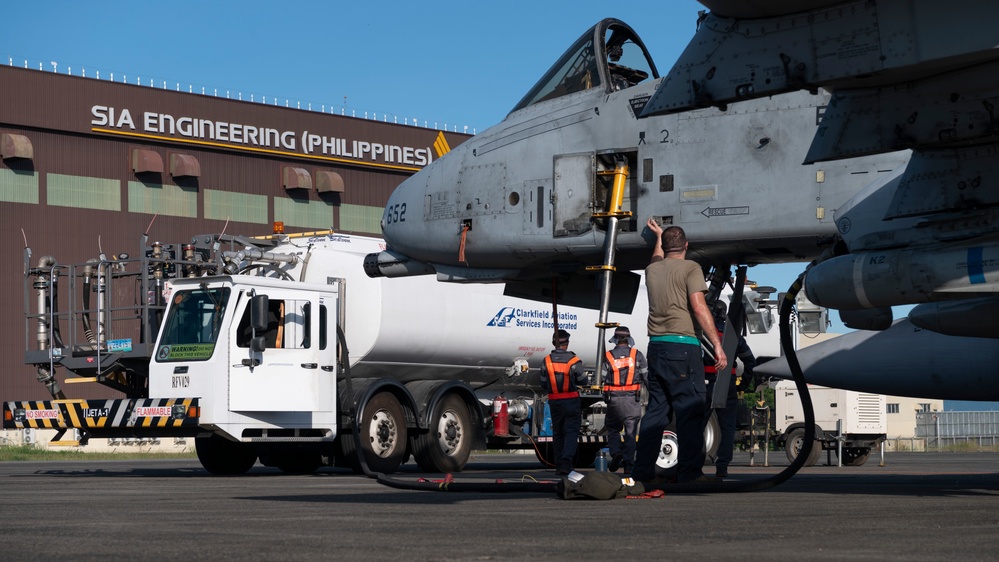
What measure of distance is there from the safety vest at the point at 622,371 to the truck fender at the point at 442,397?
4039 millimetres

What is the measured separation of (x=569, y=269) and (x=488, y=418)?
6583 millimetres

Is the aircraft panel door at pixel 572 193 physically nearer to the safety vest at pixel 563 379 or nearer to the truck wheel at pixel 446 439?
the safety vest at pixel 563 379

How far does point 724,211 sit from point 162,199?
116 feet

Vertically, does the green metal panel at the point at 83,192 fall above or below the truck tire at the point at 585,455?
above

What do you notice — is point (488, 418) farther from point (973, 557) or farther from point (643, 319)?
point (973, 557)

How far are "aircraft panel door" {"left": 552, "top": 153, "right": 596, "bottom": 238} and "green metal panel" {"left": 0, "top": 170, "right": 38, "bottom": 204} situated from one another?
32.2 meters

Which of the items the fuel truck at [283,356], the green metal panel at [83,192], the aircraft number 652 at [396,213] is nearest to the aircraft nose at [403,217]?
the aircraft number 652 at [396,213]

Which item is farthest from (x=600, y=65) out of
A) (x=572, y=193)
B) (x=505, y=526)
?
(x=505, y=526)

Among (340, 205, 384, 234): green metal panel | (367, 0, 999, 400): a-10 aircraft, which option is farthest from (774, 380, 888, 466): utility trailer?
(340, 205, 384, 234): green metal panel

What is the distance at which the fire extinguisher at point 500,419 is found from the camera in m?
19.3

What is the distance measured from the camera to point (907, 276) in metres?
8.96

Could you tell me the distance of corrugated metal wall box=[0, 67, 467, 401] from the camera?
132 ft

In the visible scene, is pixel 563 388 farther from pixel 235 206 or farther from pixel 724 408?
pixel 235 206

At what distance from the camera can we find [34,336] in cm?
1770
